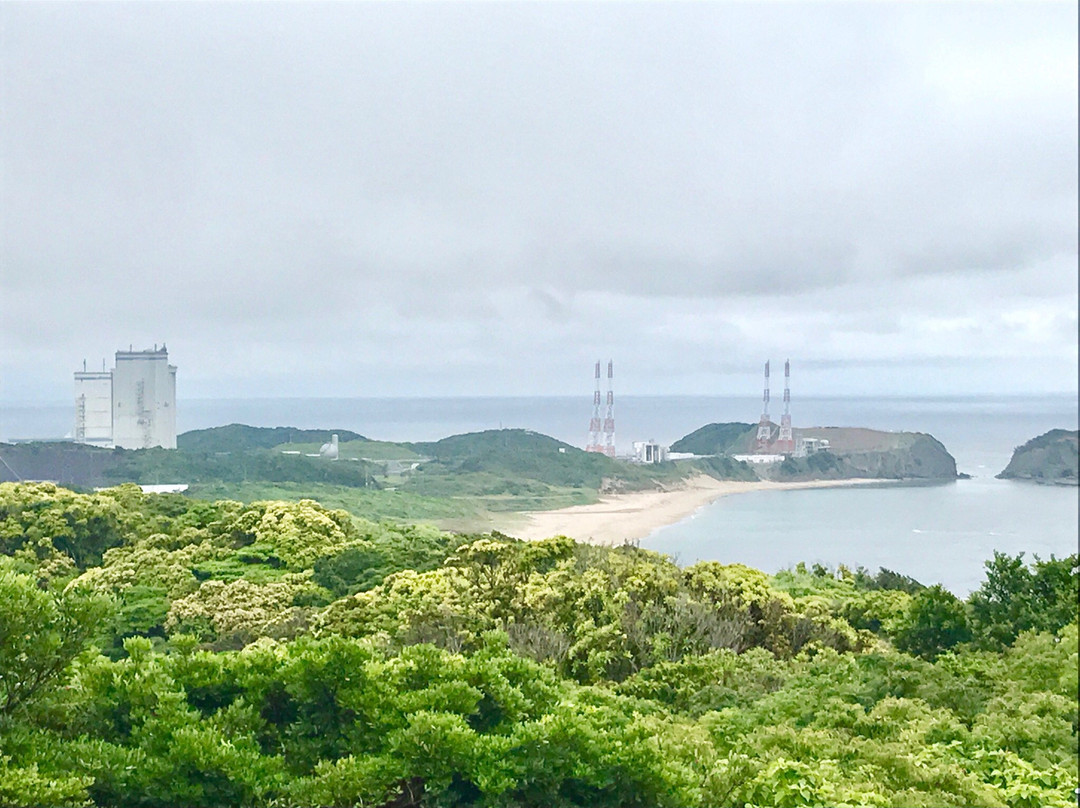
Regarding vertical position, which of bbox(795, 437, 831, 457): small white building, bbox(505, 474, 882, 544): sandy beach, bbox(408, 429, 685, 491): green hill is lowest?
bbox(505, 474, 882, 544): sandy beach

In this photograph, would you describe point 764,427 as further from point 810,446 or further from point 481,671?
point 481,671

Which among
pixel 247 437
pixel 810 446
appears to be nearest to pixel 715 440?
pixel 810 446

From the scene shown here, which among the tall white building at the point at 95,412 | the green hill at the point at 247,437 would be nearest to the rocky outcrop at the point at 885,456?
the green hill at the point at 247,437

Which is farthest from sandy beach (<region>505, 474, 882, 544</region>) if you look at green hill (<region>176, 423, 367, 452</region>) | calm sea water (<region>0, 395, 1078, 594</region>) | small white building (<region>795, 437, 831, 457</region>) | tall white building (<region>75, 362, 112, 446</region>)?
tall white building (<region>75, 362, 112, 446</region>)

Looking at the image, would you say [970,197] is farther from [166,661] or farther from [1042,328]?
[166,661]

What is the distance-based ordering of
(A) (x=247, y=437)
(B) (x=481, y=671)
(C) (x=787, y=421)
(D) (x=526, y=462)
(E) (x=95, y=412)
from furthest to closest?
1. (C) (x=787, y=421)
2. (D) (x=526, y=462)
3. (A) (x=247, y=437)
4. (E) (x=95, y=412)
5. (B) (x=481, y=671)

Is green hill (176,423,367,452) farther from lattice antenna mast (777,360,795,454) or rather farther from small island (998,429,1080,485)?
small island (998,429,1080,485)
